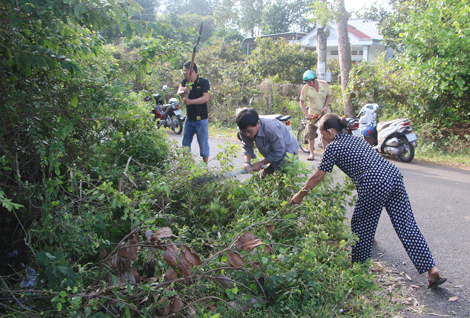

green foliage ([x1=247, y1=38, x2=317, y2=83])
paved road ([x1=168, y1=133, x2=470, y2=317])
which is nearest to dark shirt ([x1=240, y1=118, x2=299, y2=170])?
paved road ([x1=168, y1=133, x2=470, y2=317])

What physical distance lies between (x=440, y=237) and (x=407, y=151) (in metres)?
4.64

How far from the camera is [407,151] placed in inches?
345

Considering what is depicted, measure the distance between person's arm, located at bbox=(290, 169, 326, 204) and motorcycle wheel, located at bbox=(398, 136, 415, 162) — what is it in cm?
607

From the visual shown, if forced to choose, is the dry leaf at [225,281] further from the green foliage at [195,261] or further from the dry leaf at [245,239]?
the dry leaf at [245,239]

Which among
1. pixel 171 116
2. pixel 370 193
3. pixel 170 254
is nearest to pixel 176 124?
pixel 171 116

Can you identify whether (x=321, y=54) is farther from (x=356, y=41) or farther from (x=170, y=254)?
(x=356, y=41)

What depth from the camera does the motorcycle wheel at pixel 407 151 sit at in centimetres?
865

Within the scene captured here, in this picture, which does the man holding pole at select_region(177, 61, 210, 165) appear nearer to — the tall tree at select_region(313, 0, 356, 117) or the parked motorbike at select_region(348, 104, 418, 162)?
the parked motorbike at select_region(348, 104, 418, 162)

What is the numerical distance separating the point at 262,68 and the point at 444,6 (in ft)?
31.3

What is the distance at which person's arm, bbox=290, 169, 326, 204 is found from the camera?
353 centimetres

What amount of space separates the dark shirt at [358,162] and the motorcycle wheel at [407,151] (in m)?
5.77

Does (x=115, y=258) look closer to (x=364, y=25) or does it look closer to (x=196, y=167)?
(x=196, y=167)

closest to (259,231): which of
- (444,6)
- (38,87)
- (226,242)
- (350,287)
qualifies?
(226,242)

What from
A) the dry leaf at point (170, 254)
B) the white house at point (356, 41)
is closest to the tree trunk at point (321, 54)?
the dry leaf at point (170, 254)
